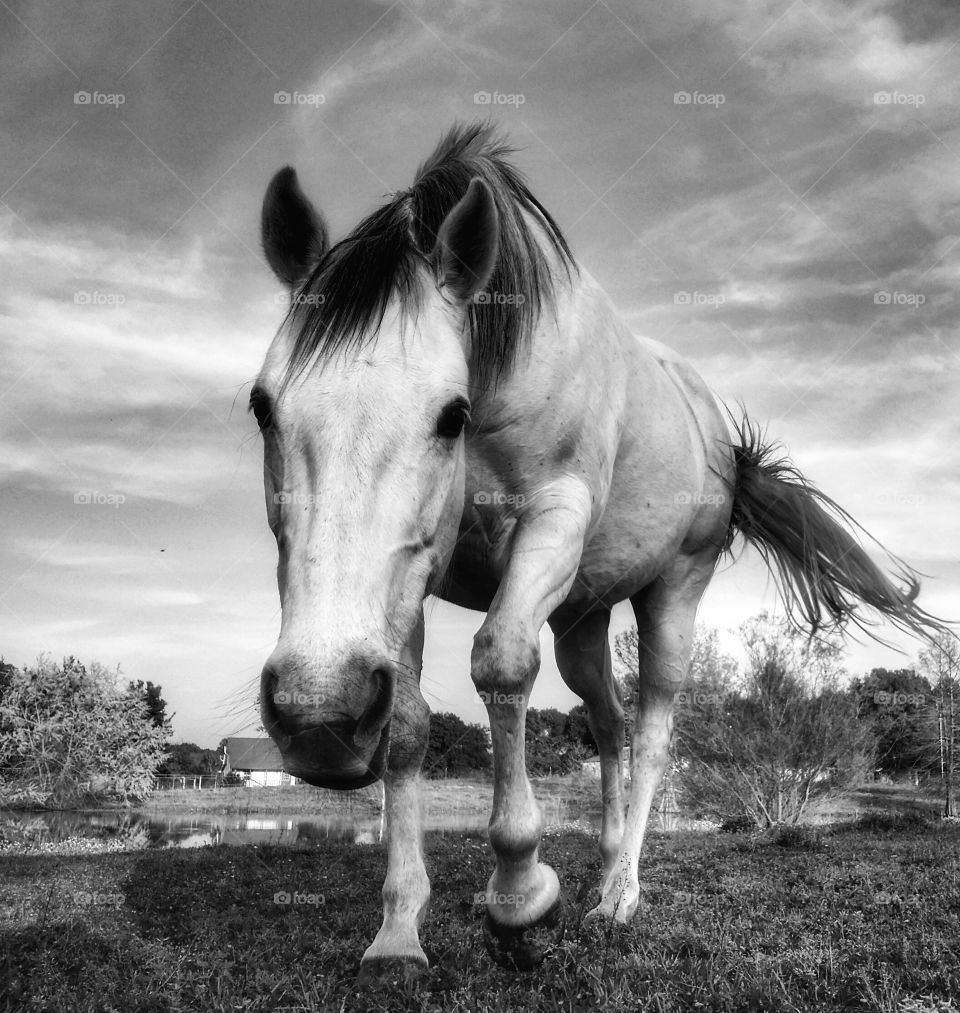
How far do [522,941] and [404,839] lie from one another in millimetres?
641

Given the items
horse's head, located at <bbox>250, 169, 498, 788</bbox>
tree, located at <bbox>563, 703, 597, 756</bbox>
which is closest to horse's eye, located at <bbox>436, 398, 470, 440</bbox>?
horse's head, located at <bbox>250, 169, 498, 788</bbox>

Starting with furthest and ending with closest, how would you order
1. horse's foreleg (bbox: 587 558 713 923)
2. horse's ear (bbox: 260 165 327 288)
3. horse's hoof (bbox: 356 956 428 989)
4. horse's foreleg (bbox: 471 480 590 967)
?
horse's foreleg (bbox: 587 558 713 923) → horse's ear (bbox: 260 165 327 288) → horse's foreleg (bbox: 471 480 590 967) → horse's hoof (bbox: 356 956 428 989)

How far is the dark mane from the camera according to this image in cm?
300

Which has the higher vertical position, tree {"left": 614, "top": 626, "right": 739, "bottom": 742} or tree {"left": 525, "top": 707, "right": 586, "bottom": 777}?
tree {"left": 614, "top": 626, "right": 739, "bottom": 742}

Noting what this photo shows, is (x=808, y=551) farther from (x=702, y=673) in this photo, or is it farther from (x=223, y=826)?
(x=223, y=826)

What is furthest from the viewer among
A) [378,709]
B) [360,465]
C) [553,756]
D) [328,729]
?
[553,756]

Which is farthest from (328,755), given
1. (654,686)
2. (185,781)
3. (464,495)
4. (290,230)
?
(185,781)

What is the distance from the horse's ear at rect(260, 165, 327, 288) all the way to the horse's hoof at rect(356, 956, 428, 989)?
2632 mm

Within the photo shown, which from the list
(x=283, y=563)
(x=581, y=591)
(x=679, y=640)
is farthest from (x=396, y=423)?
(x=679, y=640)

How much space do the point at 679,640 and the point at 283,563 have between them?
11.1ft

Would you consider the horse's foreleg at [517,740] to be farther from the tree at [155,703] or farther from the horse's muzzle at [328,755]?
the tree at [155,703]

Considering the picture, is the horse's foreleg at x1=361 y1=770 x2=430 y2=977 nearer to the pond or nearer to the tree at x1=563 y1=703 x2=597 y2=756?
the pond

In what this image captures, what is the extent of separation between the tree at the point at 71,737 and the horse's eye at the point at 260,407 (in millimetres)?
31649

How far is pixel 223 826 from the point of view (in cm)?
2873
